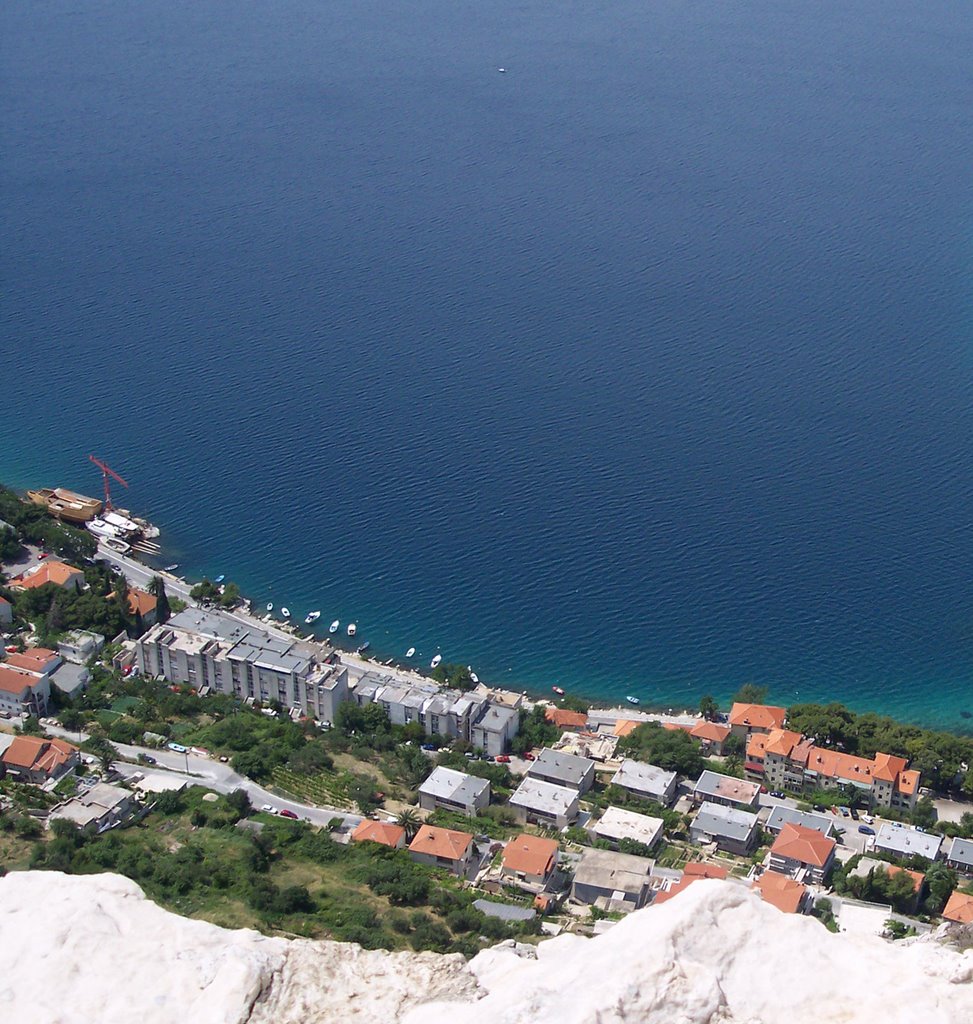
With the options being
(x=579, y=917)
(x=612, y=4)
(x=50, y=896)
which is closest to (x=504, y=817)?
Answer: (x=579, y=917)

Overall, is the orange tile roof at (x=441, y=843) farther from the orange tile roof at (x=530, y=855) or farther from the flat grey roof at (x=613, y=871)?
the flat grey roof at (x=613, y=871)

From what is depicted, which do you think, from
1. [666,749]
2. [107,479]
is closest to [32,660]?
[107,479]

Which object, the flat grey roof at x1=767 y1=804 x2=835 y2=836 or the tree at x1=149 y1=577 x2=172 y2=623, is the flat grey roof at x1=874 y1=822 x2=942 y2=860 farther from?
the tree at x1=149 y1=577 x2=172 y2=623

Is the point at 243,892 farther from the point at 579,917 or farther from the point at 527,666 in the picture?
the point at 527,666

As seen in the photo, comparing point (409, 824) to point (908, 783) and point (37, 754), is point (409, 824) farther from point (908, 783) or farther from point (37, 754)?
point (908, 783)

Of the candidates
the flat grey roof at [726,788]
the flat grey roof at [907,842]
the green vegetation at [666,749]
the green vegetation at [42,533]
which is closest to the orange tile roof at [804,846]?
the flat grey roof at [907,842]

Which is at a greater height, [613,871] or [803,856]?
[803,856]
